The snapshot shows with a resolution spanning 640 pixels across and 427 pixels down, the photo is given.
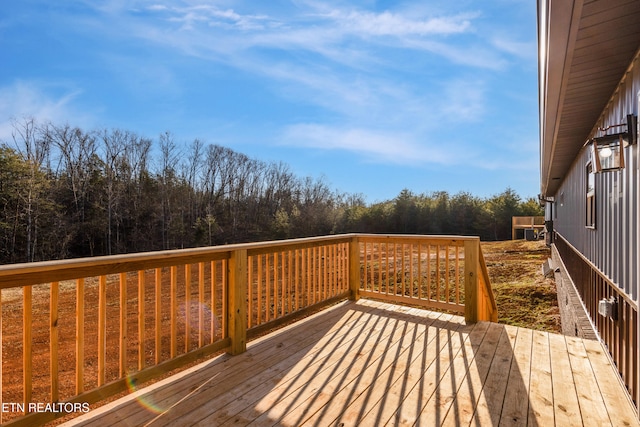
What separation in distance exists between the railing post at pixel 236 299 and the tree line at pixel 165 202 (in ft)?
56.4

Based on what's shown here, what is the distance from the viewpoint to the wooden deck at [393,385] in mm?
1840

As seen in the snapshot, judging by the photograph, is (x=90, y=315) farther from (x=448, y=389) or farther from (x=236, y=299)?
(x=448, y=389)

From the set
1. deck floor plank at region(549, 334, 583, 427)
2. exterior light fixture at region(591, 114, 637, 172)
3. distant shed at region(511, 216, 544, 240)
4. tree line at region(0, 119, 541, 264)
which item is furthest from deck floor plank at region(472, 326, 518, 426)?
distant shed at region(511, 216, 544, 240)

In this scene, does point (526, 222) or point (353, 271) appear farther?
point (526, 222)

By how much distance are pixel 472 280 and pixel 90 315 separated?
740 centimetres

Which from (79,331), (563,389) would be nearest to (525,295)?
(563,389)

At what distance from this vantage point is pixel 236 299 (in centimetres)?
275

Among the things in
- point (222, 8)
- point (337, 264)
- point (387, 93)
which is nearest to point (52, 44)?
point (222, 8)

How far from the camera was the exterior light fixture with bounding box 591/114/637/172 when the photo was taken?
206cm

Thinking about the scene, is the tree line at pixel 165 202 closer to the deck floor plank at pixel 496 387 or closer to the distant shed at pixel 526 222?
the distant shed at pixel 526 222

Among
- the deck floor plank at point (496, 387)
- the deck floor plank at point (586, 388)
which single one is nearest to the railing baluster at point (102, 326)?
the deck floor plank at point (496, 387)

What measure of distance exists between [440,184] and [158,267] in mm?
28838

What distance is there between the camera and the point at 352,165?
27828 millimetres

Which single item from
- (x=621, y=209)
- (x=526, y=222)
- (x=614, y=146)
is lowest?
(x=526, y=222)
